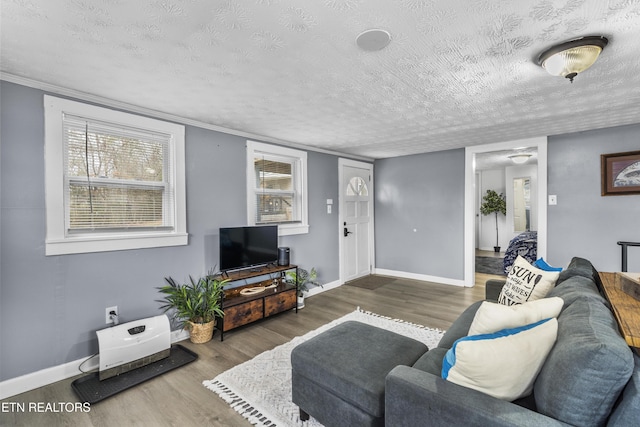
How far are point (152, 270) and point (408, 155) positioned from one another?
440cm

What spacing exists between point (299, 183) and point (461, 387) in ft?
11.7

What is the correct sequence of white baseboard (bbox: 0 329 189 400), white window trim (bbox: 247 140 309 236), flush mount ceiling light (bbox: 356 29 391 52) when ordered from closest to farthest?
flush mount ceiling light (bbox: 356 29 391 52), white baseboard (bbox: 0 329 189 400), white window trim (bbox: 247 140 309 236)

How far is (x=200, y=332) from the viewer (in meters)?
2.92

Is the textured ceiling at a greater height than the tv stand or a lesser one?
greater

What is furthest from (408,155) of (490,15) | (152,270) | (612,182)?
(152,270)

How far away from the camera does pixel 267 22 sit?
1.52m

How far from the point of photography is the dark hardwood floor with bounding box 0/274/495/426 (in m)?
1.93

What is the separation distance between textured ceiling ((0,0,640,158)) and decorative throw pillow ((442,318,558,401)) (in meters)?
1.47

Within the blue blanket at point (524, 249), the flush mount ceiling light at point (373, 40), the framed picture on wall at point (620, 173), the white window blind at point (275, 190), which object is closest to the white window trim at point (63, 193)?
the white window blind at point (275, 190)

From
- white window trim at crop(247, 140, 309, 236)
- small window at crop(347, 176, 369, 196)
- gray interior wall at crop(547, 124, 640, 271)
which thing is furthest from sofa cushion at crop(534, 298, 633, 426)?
small window at crop(347, 176, 369, 196)

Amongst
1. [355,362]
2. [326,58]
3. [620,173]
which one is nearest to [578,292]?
[355,362]

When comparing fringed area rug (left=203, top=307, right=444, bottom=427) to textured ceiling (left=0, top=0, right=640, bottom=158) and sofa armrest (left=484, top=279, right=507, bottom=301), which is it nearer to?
sofa armrest (left=484, top=279, right=507, bottom=301)

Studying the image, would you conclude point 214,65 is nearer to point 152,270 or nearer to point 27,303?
point 152,270

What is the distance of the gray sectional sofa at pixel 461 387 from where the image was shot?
3.06 feet
